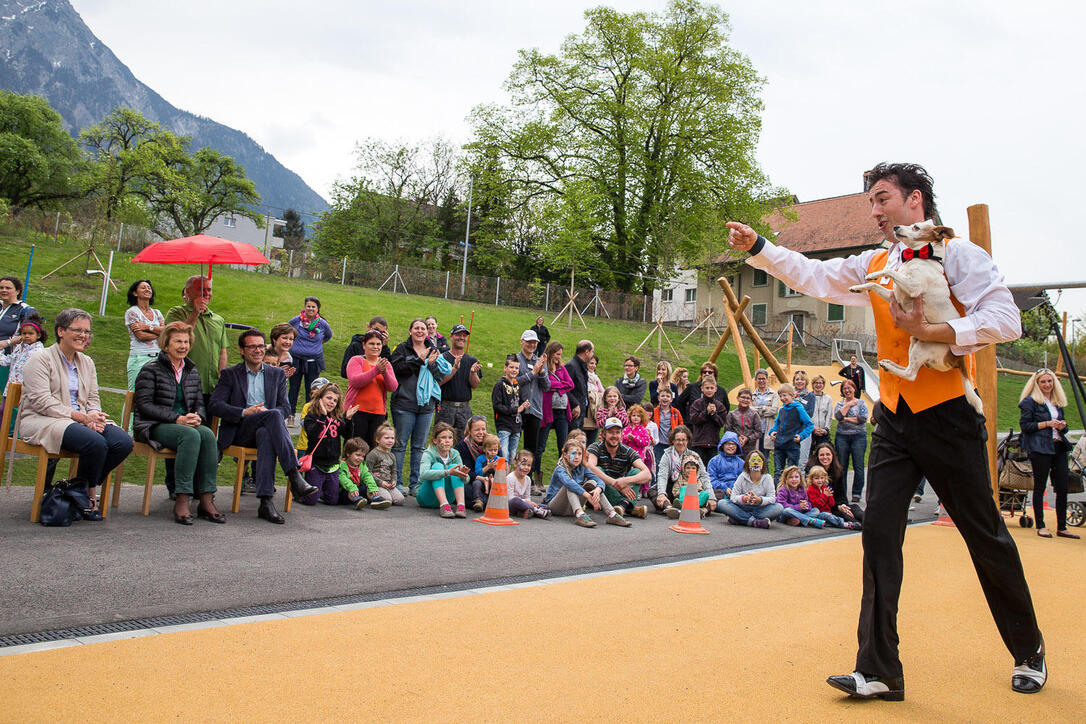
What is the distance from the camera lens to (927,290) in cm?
328

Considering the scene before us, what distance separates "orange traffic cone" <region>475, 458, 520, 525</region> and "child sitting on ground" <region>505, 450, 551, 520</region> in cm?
14

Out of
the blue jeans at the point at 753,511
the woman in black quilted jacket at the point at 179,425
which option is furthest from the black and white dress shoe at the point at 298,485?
the blue jeans at the point at 753,511

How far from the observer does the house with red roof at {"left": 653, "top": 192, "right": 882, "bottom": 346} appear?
4153 centimetres

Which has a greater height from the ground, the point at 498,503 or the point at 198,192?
the point at 198,192

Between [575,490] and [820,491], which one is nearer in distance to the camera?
[575,490]

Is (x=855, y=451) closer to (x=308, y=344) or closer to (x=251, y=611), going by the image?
(x=308, y=344)

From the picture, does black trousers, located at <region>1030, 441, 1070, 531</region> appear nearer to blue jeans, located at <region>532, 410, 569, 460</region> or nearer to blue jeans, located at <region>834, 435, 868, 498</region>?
blue jeans, located at <region>834, 435, 868, 498</region>

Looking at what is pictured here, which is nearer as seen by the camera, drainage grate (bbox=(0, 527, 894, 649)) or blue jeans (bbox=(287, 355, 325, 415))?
drainage grate (bbox=(0, 527, 894, 649))

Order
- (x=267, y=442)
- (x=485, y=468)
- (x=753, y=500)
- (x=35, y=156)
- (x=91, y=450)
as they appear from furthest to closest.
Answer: (x=35, y=156) → (x=753, y=500) → (x=485, y=468) → (x=267, y=442) → (x=91, y=450)

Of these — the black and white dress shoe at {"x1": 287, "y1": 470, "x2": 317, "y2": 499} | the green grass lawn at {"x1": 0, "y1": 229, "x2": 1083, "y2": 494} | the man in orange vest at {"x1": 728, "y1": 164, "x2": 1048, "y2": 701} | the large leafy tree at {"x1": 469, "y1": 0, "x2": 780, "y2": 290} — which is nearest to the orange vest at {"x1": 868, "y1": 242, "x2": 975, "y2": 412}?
the man in orange vest at {"x1": 728, "y1": 164, "x2": 1048, "y2": 701}

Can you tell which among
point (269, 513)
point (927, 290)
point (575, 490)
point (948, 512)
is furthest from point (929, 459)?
point (575, 490)

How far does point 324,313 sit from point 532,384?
14649 mm

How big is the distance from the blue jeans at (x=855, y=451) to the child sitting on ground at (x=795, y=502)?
1661 millimetres

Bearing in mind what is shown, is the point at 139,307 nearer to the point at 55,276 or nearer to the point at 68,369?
the point at 68,369
